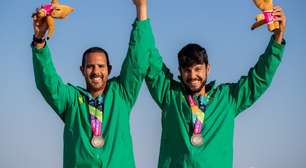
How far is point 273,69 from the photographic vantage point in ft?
32.8

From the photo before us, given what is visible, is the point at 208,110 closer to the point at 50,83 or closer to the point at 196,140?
the point at 196,140

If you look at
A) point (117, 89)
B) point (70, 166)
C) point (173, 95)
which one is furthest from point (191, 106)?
point (70, 166)

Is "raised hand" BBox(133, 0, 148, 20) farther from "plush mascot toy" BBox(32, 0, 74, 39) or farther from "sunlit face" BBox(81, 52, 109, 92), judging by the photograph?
"plush mascot toy" BBox(32, 0, 74, 39)

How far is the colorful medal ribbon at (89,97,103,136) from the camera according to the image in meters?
9.66

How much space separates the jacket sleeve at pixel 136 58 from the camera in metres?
9.76

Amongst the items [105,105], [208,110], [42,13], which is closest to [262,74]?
[208,110]

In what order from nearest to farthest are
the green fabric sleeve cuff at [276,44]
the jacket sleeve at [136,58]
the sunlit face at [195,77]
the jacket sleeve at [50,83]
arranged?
the jacket sleeve at [50,83], the jacket sleeve at [136,58], the sunlit face at [195,77], the green fabric sleeve cuff at [276,44]

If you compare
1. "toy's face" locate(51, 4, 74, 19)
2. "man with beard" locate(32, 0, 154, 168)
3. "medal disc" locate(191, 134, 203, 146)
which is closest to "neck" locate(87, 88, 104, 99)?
"man with beard" locate(32, 0, 154, 168)

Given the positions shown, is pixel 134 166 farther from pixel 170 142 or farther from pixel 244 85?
pixel 244 85

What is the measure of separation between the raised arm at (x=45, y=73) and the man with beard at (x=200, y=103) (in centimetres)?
126

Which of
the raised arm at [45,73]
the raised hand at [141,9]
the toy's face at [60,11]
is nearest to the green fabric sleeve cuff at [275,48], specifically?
the raised hand at [141,9]

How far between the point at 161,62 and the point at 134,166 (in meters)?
1.50

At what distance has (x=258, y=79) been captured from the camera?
10.0m

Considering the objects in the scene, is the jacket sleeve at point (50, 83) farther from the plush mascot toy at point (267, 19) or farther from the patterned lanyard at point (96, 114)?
the plush mascot toy at point (267, 19)
